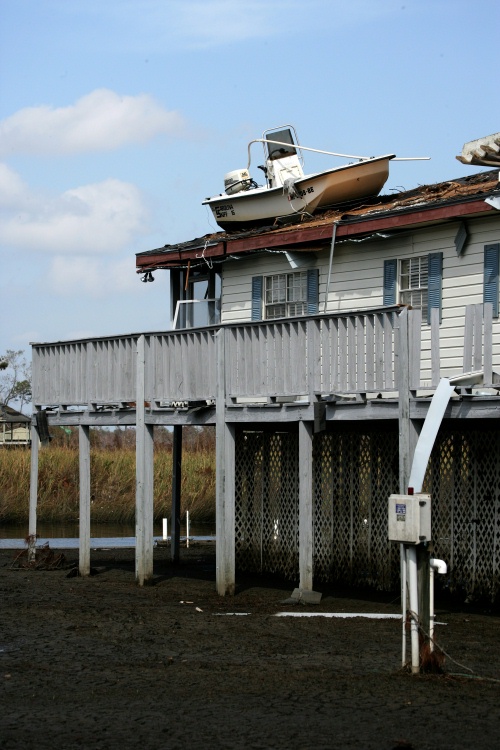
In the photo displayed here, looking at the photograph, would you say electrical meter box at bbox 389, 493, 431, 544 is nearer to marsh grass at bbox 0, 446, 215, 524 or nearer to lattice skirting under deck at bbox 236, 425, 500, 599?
lattice skirting under deck at bbox 236, 425, 500, 599

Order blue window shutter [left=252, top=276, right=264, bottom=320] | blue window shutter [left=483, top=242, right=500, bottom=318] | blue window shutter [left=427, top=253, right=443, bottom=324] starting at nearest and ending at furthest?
blue window shutter [left=483, top=242, right=500, bottom=318]
blue window shutter [left=427, top=253, right=443, bottom=324]
blue window shutter [left=252, top=276, right=264, bottom=320]

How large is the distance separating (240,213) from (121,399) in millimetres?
5013

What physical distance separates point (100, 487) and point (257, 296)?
21.9 m

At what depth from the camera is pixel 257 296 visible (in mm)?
20625

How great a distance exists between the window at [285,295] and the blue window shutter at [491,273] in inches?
141

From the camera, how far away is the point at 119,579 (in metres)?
19.4

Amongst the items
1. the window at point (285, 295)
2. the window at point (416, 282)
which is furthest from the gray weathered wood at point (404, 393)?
the window at point (285, 295)

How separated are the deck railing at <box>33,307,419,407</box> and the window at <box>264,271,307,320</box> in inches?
102

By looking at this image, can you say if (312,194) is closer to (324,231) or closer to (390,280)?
(324,231)

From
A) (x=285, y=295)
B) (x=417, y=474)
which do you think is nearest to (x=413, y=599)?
(x=417, y=474)

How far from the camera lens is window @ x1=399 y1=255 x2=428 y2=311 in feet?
58.4

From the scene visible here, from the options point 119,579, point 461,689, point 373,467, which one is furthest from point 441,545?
point 461,689

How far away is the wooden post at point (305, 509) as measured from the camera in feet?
51.5

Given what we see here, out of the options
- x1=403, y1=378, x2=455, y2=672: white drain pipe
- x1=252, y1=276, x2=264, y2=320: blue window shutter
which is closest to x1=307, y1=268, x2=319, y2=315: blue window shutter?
x1=252, y1=276, x2=264, y2=320: blue window shutter
